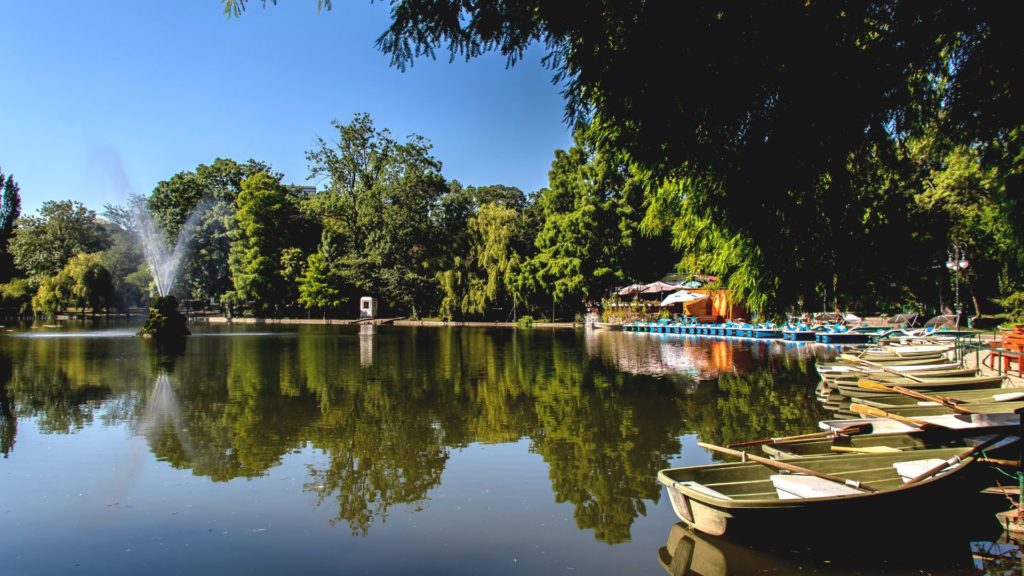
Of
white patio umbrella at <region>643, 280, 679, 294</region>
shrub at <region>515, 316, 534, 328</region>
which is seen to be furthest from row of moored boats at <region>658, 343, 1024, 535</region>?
shrub at <region>515, 316, 534, 328</region>

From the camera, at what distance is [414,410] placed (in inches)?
456

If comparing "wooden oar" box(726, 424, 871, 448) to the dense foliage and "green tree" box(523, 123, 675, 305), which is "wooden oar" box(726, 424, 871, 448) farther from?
"green tree" box(523, 123, 675, 305)

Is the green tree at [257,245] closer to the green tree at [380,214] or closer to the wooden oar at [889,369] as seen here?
the green tree at [380,214]

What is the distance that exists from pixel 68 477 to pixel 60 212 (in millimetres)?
65819

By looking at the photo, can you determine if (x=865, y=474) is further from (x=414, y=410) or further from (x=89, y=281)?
(x=89, y=281)

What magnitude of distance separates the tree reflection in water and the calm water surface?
0.05 metres

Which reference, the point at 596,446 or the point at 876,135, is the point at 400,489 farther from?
the point at 876,135

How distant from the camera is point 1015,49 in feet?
12.6

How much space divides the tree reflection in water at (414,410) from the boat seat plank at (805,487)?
1.41 m

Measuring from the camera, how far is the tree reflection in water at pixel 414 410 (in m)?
7.37

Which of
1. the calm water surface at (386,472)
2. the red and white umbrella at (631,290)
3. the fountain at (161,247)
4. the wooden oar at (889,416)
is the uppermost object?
the fountain at (161,247)

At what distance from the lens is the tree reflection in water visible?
7371 mm

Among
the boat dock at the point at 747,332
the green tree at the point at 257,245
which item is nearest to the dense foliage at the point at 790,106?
the boat dock at the point at 747,332

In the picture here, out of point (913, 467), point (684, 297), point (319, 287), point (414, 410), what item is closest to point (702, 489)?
point (913, 467)
